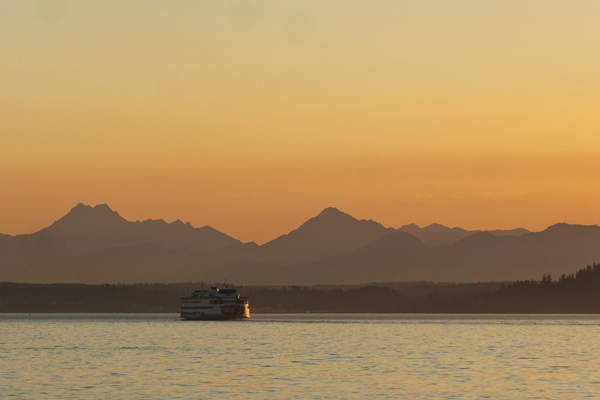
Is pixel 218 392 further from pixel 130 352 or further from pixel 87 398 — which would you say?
pixel 130 352

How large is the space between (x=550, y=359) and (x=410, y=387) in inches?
2130

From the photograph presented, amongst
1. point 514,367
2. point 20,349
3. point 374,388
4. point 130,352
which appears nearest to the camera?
point 374,388

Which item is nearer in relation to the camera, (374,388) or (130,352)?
(374,388)

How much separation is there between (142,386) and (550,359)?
69.2 meters

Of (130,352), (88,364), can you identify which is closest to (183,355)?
(130,352)

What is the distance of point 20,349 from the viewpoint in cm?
18938

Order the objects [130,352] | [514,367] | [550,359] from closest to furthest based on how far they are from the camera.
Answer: [514,367] < [550,359] < [130,352]

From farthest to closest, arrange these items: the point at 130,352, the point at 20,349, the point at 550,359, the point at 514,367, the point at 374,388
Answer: the point at 20,349
the point at 130,352
the point at 550,359
the point at 514,367
the point at 374,388

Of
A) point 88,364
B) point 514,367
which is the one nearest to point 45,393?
point 88,364

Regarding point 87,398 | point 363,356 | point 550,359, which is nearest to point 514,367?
point 550,359

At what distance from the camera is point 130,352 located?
17725cm

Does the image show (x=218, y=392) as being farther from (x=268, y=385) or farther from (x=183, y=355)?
(x=183, y=355)

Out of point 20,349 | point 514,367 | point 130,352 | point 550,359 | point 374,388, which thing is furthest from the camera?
point 20,349

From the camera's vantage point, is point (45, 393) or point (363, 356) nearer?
point (45, 393)
